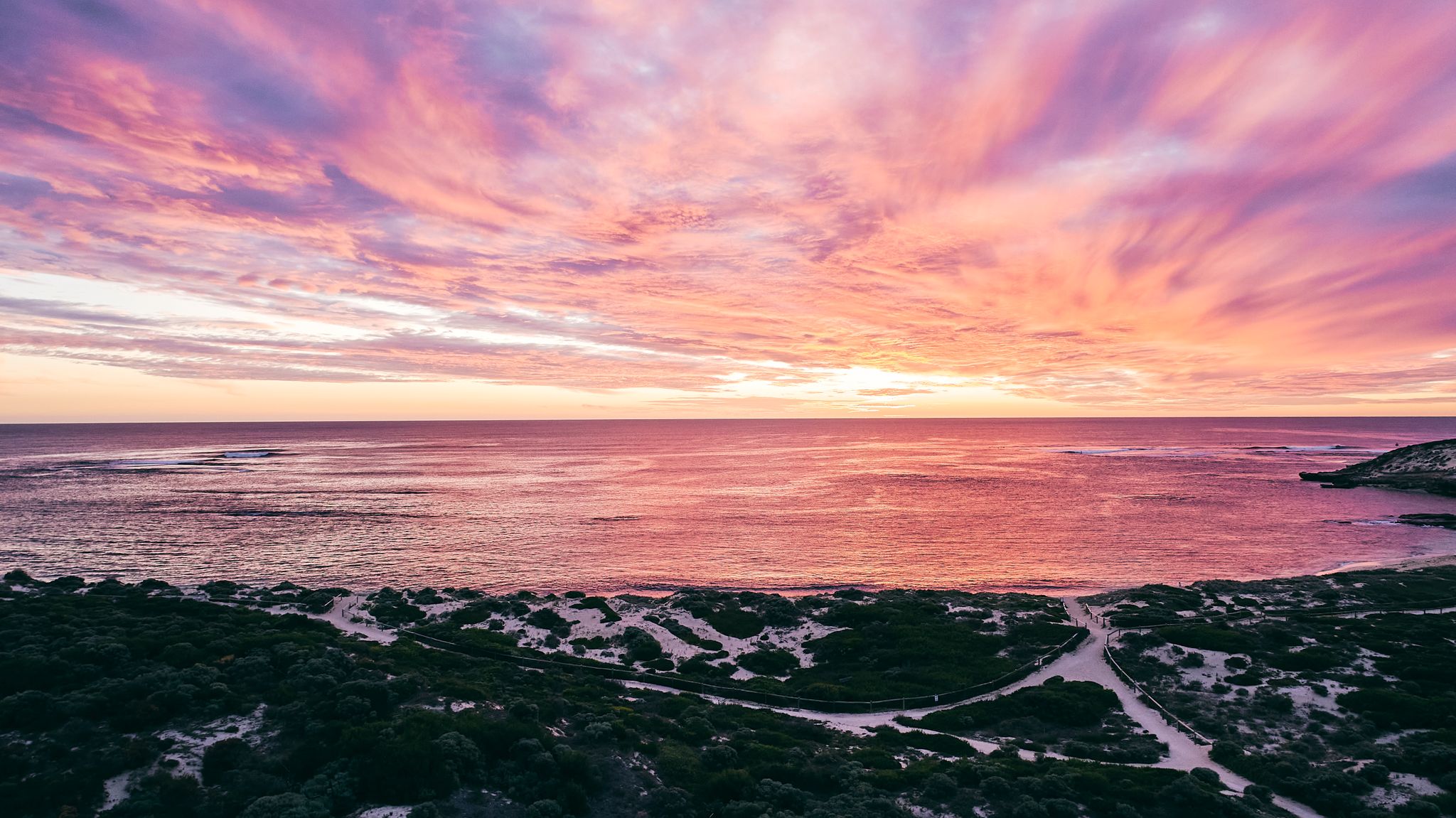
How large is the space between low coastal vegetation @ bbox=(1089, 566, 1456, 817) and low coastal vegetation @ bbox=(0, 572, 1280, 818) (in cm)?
398

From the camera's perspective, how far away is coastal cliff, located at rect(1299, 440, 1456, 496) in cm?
11919

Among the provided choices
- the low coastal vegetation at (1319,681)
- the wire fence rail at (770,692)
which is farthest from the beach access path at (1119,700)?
the low coastal vegetation at (1319,681)

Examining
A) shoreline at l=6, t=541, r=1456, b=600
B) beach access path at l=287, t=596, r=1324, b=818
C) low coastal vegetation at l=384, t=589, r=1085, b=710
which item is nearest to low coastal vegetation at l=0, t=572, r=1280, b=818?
beach access path at l=287, t=596, r=1324, b=818

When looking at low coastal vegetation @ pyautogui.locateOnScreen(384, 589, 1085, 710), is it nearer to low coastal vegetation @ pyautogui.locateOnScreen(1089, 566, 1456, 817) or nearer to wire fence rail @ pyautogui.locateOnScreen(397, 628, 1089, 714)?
wire fence rail @ pyautogui.locateOnScreen(397, 628, 1089, 714)

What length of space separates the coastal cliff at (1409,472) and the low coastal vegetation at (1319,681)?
9192 centimetres

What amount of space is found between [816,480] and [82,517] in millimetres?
123363

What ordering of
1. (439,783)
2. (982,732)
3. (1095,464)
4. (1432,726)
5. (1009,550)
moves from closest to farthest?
(439,783) < (1432,726) < (982,732) < (1009,550) < (1095,464)

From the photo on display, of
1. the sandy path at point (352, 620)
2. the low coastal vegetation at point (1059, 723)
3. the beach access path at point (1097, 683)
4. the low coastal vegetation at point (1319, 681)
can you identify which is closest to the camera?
the low coastal vegetation at point (1319, 681)

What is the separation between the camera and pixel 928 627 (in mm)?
46469

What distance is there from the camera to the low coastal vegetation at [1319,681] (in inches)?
986

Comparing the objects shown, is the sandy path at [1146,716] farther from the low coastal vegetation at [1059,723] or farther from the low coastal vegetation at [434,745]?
the low coastal vegetation at [434,745]

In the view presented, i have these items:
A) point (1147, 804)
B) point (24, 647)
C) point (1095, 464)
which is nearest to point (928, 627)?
point (1147, 804)

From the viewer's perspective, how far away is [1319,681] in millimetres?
34844

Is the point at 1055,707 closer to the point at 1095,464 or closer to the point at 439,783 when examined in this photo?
the point at 439,783
